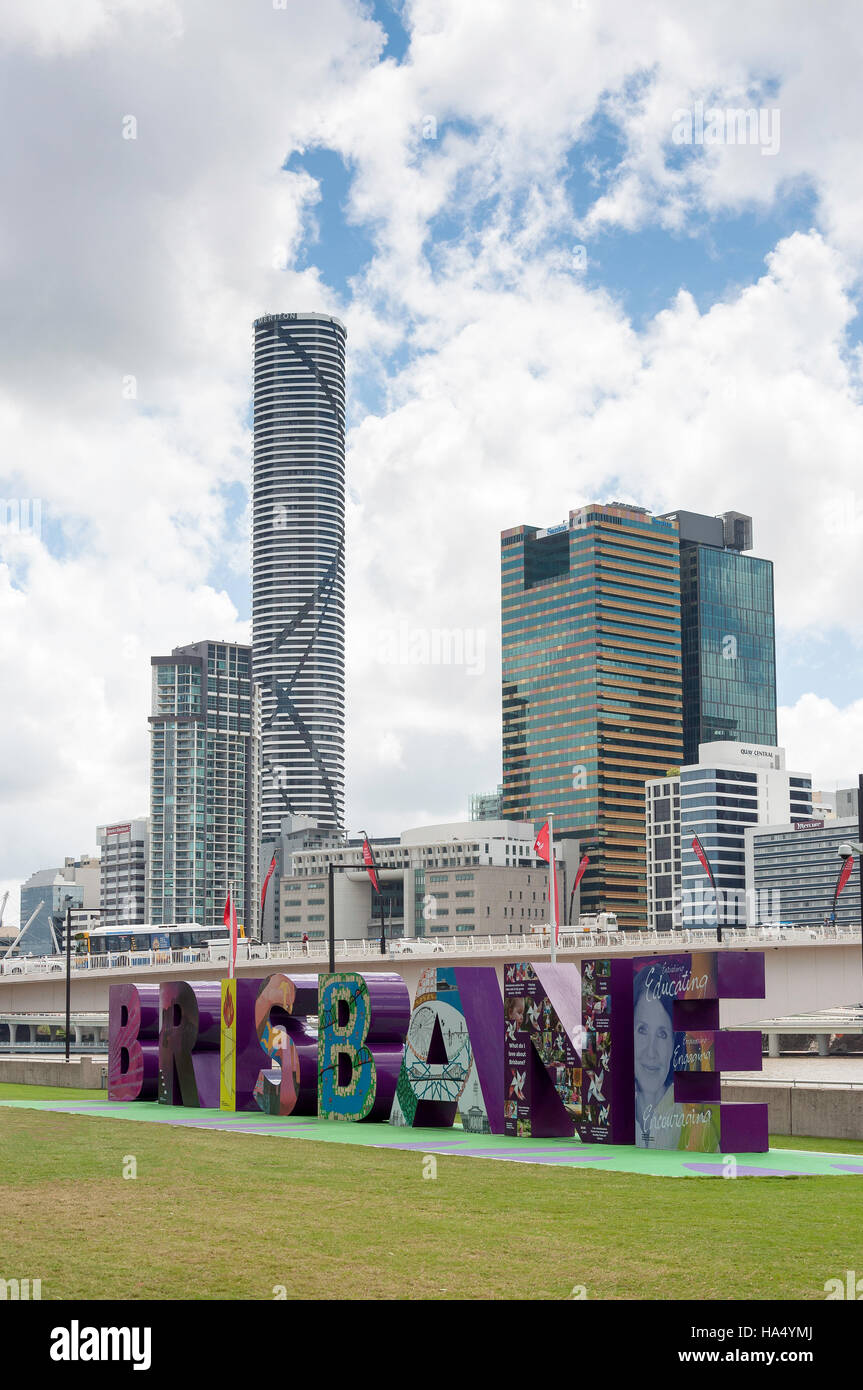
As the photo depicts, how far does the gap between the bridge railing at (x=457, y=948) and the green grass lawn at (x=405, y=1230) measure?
6090cm

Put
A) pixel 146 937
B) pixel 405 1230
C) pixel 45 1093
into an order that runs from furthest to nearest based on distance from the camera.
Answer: pixel 146 937
pixel 45 1093
pixel 405 1230

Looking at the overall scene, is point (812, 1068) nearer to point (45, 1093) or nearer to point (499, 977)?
point (499, 977)

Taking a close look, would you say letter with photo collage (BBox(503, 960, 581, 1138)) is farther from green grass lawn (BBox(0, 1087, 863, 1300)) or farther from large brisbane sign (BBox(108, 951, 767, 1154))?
green grass lawn (BBox(0, 1087, 863, 1300))

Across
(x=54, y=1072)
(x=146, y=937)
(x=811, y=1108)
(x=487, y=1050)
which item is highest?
(x=487, y=1050)

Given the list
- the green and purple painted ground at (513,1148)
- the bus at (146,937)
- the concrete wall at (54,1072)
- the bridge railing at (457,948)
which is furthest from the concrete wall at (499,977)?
the bus at (146,937)

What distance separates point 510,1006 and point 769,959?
5395 cm

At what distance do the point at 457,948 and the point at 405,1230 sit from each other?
74652 mm

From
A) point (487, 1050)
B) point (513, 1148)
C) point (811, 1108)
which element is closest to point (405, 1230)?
point (513, 1148)

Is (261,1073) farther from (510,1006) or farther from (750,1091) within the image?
(750,1091)

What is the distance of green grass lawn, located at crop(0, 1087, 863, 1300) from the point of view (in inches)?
485

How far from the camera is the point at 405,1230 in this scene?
15.4 meters

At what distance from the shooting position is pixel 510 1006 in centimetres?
2948

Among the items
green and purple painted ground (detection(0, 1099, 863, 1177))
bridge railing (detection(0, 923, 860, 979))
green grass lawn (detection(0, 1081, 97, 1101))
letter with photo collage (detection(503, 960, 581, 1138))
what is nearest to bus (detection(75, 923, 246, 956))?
bridge railing (detection(0, 923, 860, 979))

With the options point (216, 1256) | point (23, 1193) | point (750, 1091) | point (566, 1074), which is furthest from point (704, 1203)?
point (750, 1091)
